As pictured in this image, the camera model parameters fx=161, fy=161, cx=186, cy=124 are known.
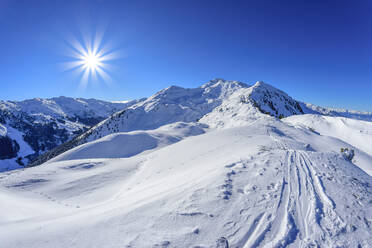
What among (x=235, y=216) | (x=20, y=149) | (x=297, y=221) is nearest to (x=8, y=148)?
(x=20, y=149)

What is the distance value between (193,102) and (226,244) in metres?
197

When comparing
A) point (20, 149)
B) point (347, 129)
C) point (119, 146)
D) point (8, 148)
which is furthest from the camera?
point (20, 149)

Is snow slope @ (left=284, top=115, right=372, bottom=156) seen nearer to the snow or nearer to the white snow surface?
the white snow surface

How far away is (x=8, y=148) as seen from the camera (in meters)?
157

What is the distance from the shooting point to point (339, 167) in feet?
25.7

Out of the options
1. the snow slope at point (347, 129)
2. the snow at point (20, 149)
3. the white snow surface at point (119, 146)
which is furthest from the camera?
the snow at point (20, 149)

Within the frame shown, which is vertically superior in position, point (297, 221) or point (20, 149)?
point (297, 221)

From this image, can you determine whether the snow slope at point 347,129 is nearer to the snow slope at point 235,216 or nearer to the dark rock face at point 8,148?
the snow slope at point 235,216

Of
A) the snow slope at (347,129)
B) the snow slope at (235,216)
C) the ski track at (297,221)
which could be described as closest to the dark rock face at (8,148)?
the snow slope at (235,216)

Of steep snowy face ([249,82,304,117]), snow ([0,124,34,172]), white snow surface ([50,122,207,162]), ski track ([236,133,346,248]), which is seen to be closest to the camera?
ski track ([236,133,346,248])

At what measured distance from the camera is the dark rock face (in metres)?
149

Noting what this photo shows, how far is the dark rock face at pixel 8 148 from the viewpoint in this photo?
149125 mm

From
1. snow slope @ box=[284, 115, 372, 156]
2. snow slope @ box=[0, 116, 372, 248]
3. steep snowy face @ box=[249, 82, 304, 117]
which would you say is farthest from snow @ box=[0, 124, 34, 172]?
snow slope @ box=[284, 115, 372, 156]

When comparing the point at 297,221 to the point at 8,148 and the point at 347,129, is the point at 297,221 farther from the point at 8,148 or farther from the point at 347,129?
the point at 8,148
